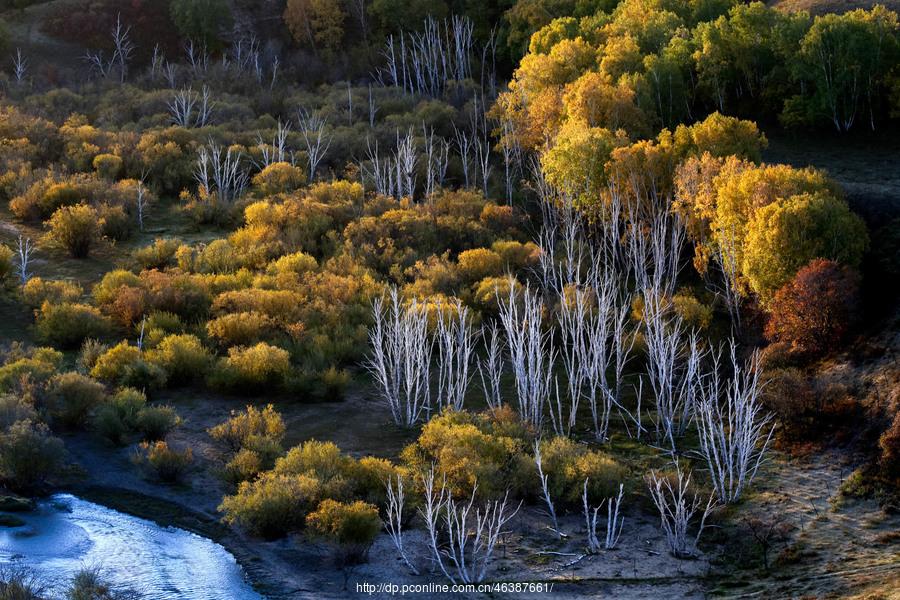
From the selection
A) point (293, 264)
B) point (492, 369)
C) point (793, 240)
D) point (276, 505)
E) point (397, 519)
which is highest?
point (793, 240)

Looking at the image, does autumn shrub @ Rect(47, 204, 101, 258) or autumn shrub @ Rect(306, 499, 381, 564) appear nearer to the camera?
autumn shrub @ Rect(306, 499, 381, 564)

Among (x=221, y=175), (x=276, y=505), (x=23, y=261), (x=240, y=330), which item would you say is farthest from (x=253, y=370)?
(x=221, y=175)

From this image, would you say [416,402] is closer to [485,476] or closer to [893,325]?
[485,476]

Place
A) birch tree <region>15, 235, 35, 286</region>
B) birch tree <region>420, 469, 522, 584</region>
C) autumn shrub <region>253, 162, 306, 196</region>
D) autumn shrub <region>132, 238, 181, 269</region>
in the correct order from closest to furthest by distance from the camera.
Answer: birch tree <region>420, 469, 522, 584</region>, birch tree <region>15, 235, 35, 286</region>, autumn shrub <region>132, 238, 181, 269</region>, autumn shrub <region>253, 162, 306, 196</region>

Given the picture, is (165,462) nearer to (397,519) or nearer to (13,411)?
(13,411)

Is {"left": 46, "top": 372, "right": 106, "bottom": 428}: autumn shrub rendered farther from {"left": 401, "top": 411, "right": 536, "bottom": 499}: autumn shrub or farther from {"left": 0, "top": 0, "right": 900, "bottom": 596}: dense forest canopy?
{"left": 401, "top": 411, "right": 536, "bottom": 499}: autumn shrub

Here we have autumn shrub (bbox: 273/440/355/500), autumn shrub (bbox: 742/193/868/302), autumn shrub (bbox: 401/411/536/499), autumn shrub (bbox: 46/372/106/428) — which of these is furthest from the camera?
autumn shrub (bbox: 742/193/868/302)

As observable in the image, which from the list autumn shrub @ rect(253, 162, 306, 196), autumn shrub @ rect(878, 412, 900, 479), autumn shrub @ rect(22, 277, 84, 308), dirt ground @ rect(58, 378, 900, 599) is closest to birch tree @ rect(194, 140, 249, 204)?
autumn shrub @ rect(253, 162, 306, 196)

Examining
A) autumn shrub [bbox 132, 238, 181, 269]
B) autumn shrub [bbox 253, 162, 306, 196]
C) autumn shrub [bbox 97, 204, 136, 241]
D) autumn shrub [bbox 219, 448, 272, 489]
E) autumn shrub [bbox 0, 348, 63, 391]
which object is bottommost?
autumn shrub [bbox 219, 448, 272, 489]
